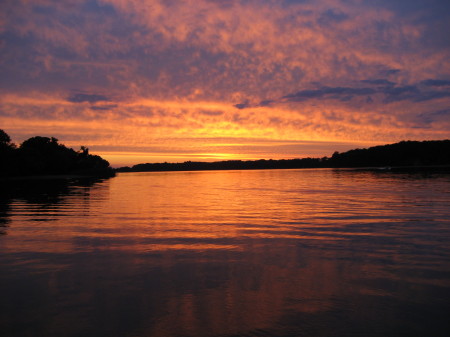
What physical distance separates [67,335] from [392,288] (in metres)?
8.23

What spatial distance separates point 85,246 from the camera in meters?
15.5

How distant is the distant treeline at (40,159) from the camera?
357ft

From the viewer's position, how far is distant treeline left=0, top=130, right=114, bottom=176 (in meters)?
109

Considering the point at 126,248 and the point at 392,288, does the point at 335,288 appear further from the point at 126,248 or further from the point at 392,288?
the point at 126,248

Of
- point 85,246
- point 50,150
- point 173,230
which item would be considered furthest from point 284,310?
point 50,150

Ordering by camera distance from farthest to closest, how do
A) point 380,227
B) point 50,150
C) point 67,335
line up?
point 50,150 → point 380,227 → point 67,335

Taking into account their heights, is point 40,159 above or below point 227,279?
above

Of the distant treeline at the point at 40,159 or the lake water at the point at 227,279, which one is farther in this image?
the distant treeline at the point at 40,159

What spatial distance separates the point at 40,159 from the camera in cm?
12838

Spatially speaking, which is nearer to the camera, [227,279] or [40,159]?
[227,279]

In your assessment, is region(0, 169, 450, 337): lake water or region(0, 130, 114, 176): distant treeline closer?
region(0, 169, 450, 337): lake water

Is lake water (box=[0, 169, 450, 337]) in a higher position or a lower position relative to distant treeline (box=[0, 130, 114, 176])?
lower

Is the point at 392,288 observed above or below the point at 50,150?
below

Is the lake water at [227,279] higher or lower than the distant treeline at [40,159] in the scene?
lower
